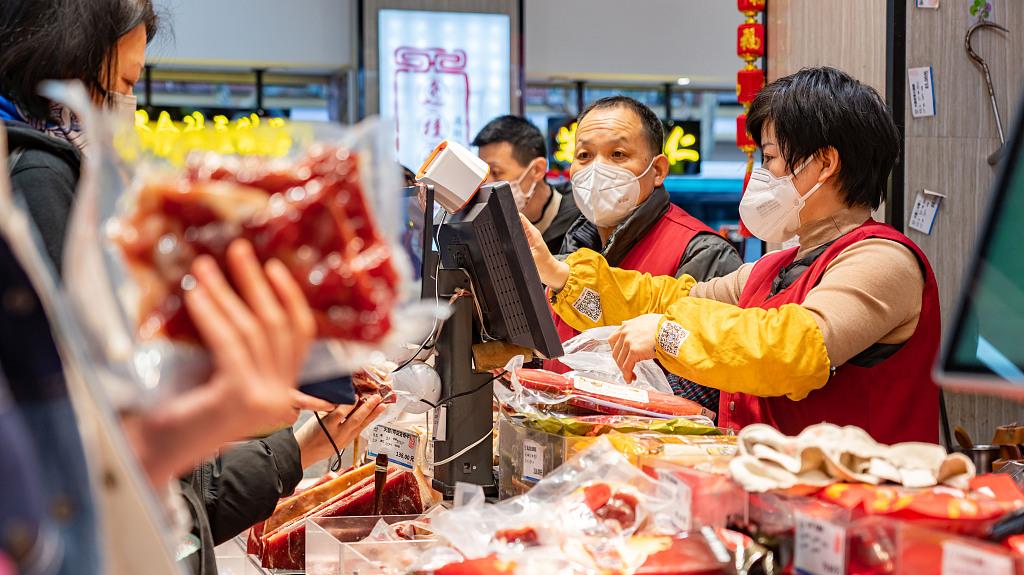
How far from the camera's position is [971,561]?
98 centimetres

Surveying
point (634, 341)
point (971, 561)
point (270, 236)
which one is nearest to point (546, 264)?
point (634, 341)

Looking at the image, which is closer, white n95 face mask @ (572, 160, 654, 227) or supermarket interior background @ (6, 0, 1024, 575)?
supermarket interior background @ (6, 0, 1024, 575)

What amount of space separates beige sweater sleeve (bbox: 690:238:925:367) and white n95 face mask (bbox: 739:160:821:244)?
31 centimetres

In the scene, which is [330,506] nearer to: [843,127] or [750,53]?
[843,127]

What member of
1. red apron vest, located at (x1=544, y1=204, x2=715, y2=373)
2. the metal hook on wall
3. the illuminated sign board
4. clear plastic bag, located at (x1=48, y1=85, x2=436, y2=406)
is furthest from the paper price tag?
the illuminated sign board

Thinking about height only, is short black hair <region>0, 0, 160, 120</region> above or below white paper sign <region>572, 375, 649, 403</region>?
above

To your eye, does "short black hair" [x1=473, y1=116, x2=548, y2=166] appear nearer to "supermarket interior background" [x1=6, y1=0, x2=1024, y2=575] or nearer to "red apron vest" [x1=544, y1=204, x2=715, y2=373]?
"supermarket interior background" [x1=6, y1=0, x2=1024, y2=575]

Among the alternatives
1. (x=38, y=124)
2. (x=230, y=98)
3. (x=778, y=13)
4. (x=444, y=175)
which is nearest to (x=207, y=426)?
(x=38, y=124)

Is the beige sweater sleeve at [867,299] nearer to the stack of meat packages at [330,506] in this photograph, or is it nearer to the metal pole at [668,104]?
the stack of meat packages at [330,506]

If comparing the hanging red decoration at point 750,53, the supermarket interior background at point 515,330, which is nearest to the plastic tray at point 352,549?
the supermarket interior background at point 515,330

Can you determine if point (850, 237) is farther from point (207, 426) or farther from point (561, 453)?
point (207, 426)

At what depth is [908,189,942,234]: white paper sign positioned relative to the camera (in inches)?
163

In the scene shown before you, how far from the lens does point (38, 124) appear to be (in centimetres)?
153

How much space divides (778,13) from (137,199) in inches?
171
